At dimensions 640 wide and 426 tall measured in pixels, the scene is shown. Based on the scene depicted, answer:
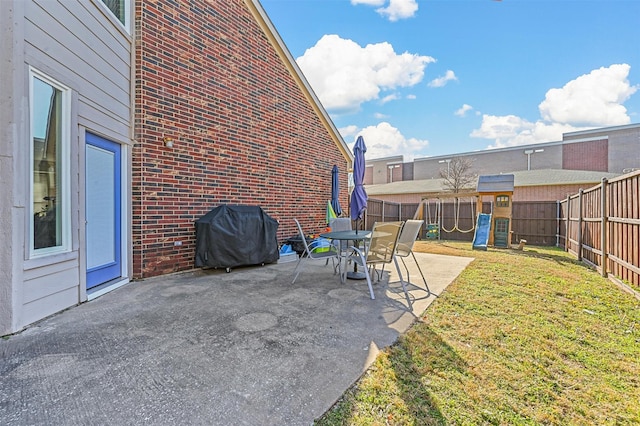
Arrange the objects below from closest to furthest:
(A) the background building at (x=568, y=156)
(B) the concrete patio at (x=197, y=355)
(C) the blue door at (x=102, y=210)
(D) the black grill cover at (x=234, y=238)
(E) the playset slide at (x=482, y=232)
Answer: (B) the concrete patio at (x=197, y=355) < (C) the blue door at (x=102, y=210) < (D) the black grill cover at (x=234, y=238) < (E) the playset slide at (x=482, y=232) < (A) the background building at (x=568, y=156)

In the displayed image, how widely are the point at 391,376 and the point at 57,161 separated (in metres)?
3.90

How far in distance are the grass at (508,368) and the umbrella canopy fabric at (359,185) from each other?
298 cm

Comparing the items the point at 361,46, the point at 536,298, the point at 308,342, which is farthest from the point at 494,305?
the point at 361,46

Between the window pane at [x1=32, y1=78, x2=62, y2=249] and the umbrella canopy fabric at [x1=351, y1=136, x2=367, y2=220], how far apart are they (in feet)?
15.9

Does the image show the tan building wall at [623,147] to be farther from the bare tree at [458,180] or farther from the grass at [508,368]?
the grass at [508,368]

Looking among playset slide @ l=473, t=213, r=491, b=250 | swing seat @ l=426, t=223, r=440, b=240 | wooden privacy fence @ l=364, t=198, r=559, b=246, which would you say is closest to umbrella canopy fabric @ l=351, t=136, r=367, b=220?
wooden privacy fence @ l=364, t=198, r=559, b=246

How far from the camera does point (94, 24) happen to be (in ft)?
12.1

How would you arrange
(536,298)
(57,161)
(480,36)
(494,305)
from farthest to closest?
1. (480,36)
2. (536,298)
3. (494,305)
4. (57,161)

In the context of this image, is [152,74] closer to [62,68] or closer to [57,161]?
[62,68]

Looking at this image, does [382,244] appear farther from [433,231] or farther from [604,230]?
[433,231]

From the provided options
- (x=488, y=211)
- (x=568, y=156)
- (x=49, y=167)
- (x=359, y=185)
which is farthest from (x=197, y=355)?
(x=568, y=156)

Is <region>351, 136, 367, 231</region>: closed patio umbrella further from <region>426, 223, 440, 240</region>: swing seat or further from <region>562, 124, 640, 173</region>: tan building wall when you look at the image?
<region>562, 124, 640, 173</region>: tan building wall

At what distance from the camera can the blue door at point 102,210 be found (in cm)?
372

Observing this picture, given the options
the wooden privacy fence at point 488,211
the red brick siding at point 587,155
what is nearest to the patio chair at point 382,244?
the wooden privacy fence at point 488,211
